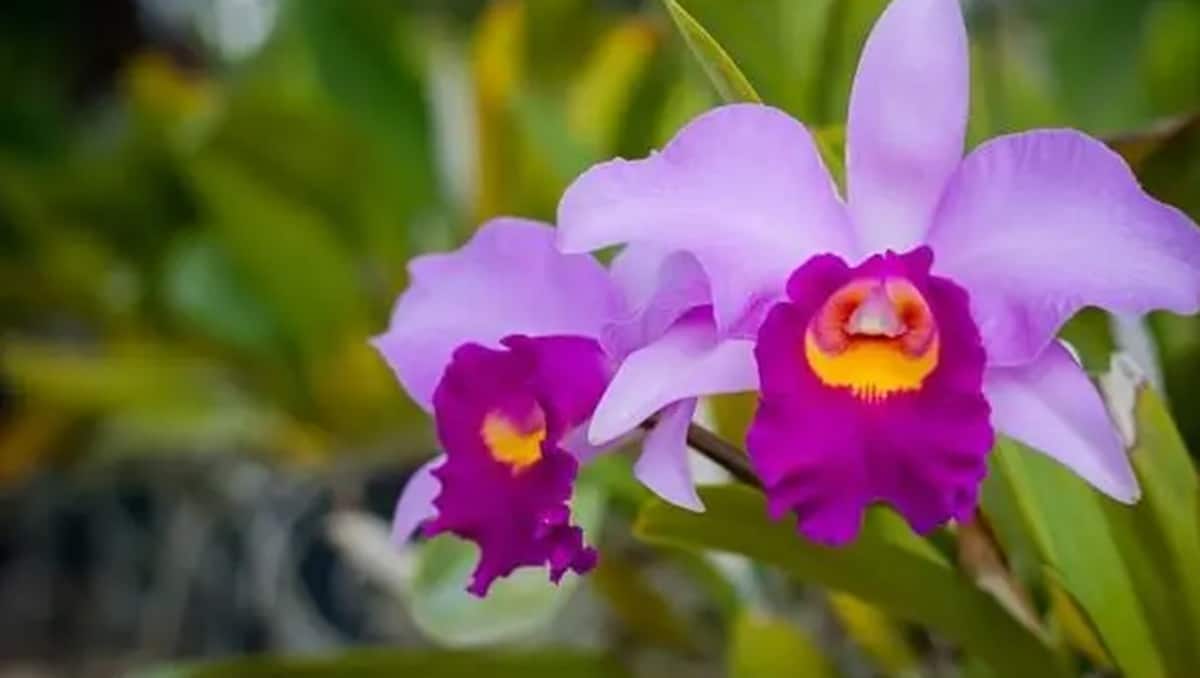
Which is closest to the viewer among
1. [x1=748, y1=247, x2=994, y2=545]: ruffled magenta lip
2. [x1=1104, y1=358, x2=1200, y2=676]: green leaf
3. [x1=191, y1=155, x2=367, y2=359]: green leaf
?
[x1=748, y1=247, x2=994, y2=545]: ruffled magenta lip

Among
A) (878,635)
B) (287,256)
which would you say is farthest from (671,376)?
(287,256)

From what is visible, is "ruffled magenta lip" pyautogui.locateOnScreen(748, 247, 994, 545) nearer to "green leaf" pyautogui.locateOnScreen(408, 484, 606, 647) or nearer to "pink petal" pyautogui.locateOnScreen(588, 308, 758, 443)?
"pink petal" pyautogui.locateOnScreen(588, 308, 758, 443)

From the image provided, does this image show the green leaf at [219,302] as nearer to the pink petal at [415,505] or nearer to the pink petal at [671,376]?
the pink petal at [415,505]

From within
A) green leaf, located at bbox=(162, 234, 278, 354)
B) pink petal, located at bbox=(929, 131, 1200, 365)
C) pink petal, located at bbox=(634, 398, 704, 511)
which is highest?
green leaf, located at bbox=(162, 234, 278, 354)

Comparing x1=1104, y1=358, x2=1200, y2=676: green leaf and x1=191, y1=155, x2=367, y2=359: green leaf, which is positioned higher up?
x1=191, y1=155, x2=367, y2=359: green leaf

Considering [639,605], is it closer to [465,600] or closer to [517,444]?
[465,600]

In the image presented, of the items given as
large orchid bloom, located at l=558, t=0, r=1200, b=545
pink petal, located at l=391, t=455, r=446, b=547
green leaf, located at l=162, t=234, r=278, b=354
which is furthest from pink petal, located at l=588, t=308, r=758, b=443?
green leaf, located at l=162, t=234, r=278, b=354

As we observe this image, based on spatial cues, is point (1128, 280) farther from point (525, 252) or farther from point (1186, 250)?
point (525, 252)
